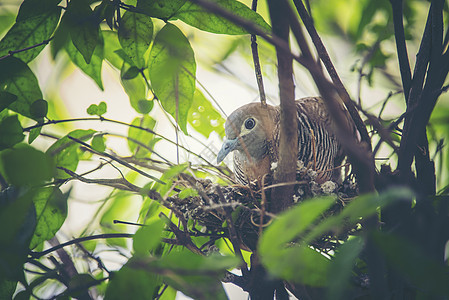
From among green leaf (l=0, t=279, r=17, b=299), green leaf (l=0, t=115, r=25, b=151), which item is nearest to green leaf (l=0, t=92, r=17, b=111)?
green leaf (l=0, t=115, r=25, b=151)

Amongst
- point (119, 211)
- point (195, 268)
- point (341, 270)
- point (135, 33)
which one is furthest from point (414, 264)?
point (119, 211)

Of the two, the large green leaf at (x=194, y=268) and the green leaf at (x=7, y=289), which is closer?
the large green leaf at (x=194, y=268)

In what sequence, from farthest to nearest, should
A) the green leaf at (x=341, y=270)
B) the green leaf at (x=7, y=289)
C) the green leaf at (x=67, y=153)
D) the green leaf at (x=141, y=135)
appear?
the green leaf at (x=141, y=135) < the green leaf at (x=67, y=153) < the green leaf at (x=7, y=289) < the green leaf at (x=341, y=270)

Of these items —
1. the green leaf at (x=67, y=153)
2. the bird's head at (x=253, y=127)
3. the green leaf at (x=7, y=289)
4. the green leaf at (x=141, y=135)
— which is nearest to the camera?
the green leaf at (x=7, y=289)

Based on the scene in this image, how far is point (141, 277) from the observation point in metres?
0.34

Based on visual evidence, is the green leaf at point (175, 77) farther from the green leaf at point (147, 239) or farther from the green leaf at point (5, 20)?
the green leaf at point (5, 20)

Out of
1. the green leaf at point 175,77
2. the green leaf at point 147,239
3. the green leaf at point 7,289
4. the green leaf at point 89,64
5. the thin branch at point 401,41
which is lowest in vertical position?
the green leaf at point 7,289

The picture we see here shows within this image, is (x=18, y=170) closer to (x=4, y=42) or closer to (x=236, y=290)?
(x=4, y=42)

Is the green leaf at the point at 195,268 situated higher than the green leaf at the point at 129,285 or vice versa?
the green leaf at the point at 195,268

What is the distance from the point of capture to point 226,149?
0.81 m

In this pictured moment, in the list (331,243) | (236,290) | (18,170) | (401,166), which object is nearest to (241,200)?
(331,243)

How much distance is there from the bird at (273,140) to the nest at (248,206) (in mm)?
62

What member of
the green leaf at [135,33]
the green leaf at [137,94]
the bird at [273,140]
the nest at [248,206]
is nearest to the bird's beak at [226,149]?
the bird at [273,140]

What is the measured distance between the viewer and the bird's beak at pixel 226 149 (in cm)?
80
